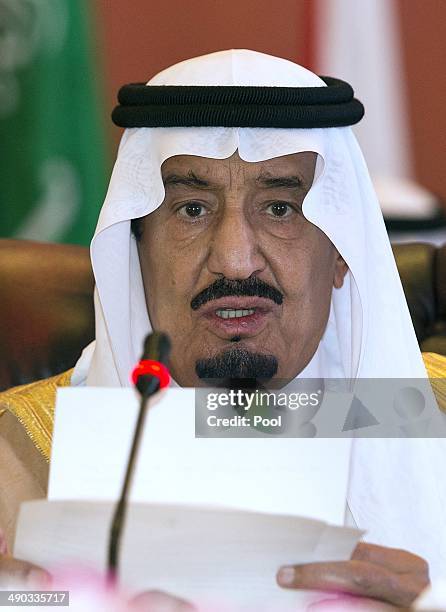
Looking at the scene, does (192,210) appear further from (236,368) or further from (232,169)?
(236,368)

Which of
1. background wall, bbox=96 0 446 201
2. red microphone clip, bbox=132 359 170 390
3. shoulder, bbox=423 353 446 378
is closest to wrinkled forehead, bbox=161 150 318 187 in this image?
shoulder, bbox=423 353 446 378

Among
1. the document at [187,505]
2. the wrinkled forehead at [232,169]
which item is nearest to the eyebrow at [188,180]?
the wrinkled forehead at [232,169]

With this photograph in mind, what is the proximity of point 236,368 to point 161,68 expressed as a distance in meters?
2.46

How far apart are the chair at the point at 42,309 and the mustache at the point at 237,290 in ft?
2.16

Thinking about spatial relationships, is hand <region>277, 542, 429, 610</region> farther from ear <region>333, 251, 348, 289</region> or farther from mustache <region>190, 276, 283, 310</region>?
ear <region>333, 251, 348, 289</region>

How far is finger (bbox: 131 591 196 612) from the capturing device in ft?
4.20

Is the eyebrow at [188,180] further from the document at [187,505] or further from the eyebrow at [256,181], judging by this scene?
the document at [187,505]

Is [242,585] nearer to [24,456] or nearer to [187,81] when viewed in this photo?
[24,456]

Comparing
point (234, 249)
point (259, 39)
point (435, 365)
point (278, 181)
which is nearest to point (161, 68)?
point (259, 39)

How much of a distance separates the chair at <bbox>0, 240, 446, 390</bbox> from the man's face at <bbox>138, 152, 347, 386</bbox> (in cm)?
53

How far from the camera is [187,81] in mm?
2182

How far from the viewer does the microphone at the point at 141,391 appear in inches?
47.2

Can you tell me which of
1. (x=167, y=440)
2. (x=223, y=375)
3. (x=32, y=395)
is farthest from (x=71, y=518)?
→ (x=32, y=395)

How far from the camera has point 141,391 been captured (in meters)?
1.27
